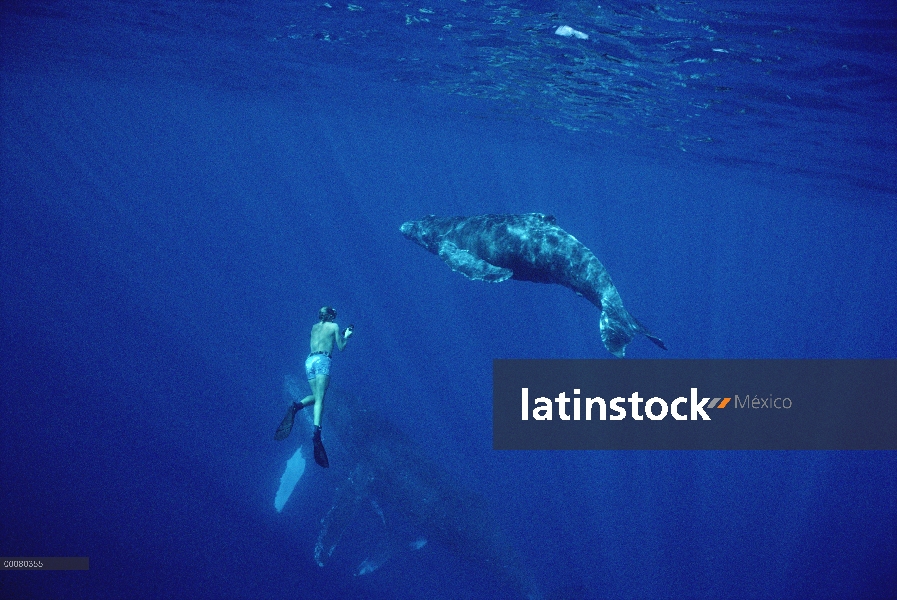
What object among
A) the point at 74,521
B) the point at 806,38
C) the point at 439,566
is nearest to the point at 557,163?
the point at 806,38

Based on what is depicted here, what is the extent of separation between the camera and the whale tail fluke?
11062 mm

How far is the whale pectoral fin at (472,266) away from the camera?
1280 cm

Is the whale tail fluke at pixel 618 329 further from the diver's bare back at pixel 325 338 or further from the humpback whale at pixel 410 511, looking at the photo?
the humpback whale at pixel 410 511

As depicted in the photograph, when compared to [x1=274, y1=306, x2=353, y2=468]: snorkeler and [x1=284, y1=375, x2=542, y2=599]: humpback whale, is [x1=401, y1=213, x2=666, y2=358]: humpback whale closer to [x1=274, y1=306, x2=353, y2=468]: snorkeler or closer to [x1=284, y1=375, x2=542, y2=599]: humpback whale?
[x1=274, y1=306, x2=353, y2=468]: snorkeler

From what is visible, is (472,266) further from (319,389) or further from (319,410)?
(319,410)

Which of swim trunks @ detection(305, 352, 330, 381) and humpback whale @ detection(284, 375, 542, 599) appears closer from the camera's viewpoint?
swim trunks @ detection(305, 352, 330, 381)

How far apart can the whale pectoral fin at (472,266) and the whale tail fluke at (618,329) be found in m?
2.77

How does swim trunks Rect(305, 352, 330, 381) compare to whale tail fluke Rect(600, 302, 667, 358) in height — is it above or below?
below

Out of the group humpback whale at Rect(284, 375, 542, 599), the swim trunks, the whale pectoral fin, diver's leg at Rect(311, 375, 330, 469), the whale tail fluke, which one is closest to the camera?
diver's leg at Rect(311, 375, 330, 469)

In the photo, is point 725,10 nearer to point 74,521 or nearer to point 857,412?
point 74,521

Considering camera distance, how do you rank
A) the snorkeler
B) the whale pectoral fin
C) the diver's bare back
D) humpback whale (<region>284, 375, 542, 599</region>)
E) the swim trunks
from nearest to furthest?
the snorkeler, the swim trunks, the diver's bare back, the whale pectoral fin, humpback whale (<region>284, 375, 542, 599</region>)

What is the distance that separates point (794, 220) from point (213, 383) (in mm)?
77947

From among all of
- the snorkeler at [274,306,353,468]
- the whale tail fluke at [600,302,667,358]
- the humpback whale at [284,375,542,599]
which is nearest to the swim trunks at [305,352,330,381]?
the snorkeler at [274,306,353,468]

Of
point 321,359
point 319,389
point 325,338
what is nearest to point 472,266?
point 325,338
